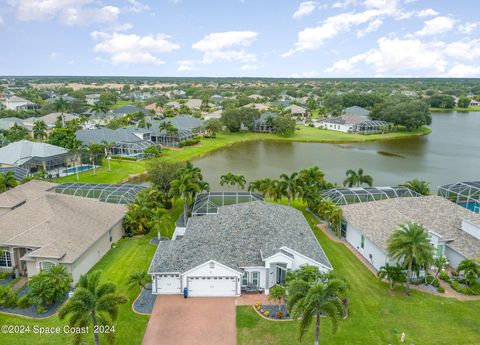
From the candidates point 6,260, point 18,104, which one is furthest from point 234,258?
point 18,104

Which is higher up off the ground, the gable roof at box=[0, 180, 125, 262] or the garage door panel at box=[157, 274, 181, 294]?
the gable roof at box=[0, 180, 125, 262]

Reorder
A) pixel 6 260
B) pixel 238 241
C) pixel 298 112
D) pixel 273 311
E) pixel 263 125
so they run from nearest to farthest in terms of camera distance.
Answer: pixel 273 311
pixel 238 241
pixel 6 260
pixel 263 125
pixel 298 112

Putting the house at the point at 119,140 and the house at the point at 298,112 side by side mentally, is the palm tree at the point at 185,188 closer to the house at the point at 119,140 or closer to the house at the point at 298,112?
the house at the point at 119,140

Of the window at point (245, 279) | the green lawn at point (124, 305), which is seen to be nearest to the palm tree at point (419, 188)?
the window at point (245, 279)

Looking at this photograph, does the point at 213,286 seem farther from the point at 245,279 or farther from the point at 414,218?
the point at 414,218

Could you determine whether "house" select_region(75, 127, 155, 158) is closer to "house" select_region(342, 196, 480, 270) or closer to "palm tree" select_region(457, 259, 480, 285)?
"house" select_region(342, 196, 480, 270)

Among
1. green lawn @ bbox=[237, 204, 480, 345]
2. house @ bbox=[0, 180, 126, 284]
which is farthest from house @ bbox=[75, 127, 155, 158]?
green lawn @ bbox=[237, 204, 480, 345]

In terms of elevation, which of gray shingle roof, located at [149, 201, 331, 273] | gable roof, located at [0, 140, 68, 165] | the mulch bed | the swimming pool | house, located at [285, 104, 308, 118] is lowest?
the mulch bed
